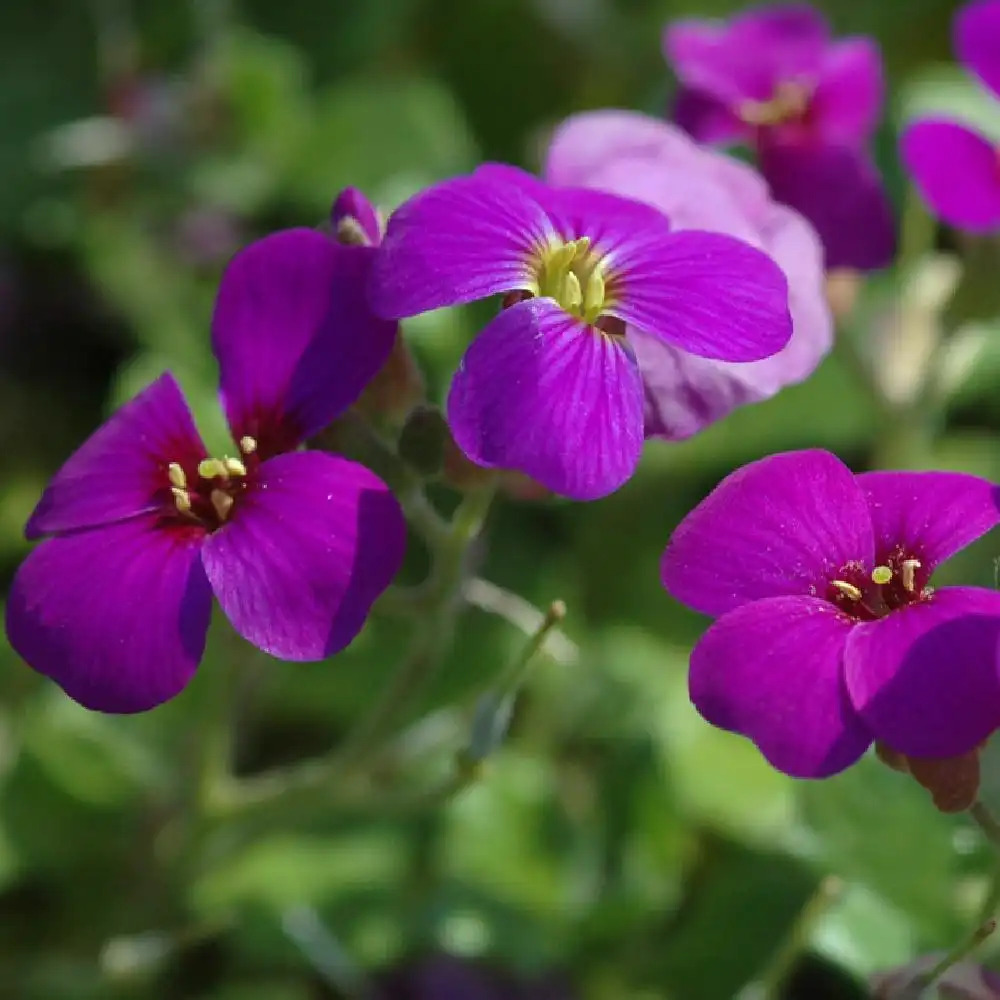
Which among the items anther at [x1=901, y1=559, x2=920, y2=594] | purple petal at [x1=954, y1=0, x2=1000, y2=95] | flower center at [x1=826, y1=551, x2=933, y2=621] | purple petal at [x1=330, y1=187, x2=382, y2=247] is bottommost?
flower center at [x1=826, y1=551, x2=933, y2=621]

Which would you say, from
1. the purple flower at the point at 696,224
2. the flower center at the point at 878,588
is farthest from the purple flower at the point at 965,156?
the flower center at the point at 878,588

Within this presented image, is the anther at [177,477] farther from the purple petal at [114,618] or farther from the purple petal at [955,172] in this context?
the purple petal at [955,172]

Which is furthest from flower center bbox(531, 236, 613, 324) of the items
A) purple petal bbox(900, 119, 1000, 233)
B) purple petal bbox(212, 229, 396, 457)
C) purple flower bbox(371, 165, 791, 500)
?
purple petal bbox(900, 119, 1000, 233)

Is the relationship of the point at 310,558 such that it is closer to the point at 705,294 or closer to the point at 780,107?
the point at 705,294

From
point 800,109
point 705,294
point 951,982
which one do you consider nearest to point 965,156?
point 800,109

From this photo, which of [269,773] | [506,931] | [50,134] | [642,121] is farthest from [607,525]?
[50,134]

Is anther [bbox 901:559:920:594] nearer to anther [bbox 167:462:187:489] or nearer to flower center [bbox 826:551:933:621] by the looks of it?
flower center [bbox 826:551:933:621]

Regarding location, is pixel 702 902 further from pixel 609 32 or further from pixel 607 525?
pixel 609 32
